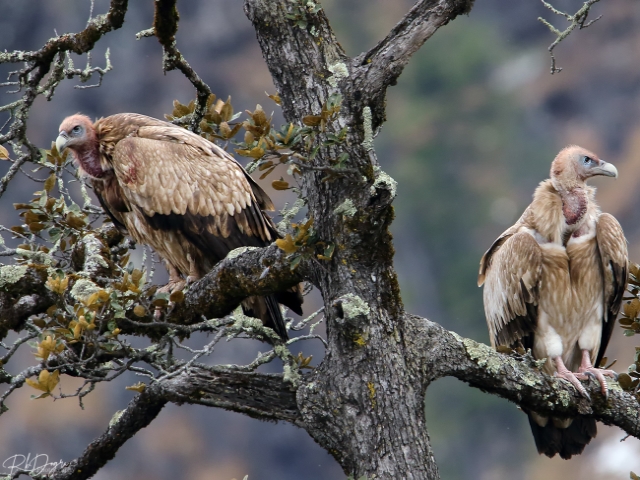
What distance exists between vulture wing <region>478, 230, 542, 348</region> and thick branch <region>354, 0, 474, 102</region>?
7.97ft

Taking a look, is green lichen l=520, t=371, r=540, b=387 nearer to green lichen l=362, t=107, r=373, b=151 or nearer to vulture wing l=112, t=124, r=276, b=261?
green lichen l=362, t=107, r=373, b=151

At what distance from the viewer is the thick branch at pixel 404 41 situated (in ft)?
11.8

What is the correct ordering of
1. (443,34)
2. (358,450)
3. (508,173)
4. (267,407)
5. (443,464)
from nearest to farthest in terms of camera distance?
1. (358,450)
2. (267,407)
3. (443,464)
4. (508,173)
5. (443,34)

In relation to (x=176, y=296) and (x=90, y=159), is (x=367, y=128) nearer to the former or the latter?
(x=176, y=296)

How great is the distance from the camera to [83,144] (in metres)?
5.64

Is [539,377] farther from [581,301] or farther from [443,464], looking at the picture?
[443,464]

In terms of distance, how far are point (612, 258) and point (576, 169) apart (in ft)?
2.37

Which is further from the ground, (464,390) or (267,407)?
(464,390)

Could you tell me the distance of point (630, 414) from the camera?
14.8 feet

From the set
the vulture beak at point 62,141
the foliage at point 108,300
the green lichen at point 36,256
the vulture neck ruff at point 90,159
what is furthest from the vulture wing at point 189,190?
the green lichen at point 36,256

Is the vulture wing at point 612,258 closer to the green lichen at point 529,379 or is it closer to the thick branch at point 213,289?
the green lichen at point 529,379

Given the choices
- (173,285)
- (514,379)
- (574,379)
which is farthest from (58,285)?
(574,379)

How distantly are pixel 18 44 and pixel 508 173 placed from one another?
21753mm

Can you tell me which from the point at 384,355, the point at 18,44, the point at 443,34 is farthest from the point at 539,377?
the point at 443,34
